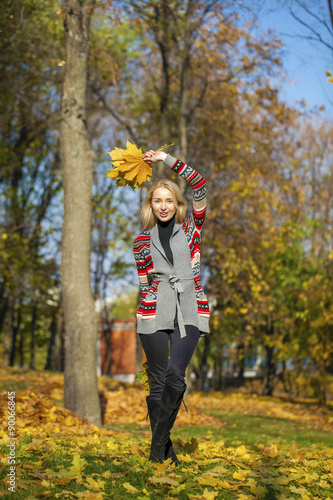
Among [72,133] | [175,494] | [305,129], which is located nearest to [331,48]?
[72,133]

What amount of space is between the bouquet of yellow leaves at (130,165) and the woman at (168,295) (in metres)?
0.08

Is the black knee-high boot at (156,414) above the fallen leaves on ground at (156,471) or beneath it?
above

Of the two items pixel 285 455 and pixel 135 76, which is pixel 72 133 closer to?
pixel 285 455

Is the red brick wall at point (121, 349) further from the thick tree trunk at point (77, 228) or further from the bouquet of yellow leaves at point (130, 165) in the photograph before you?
the bouquet of yellow leaves at point (130, 165)

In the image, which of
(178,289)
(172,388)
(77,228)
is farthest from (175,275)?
(77,228)

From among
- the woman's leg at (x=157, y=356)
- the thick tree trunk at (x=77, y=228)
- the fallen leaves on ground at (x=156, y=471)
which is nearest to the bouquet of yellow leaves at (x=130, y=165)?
the woman's leg at (x=157, y=356)

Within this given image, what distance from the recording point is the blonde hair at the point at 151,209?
441 centimetres

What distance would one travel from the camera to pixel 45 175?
2409 cm

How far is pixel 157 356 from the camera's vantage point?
4.18 m

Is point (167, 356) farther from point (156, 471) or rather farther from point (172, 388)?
point (156, 471)

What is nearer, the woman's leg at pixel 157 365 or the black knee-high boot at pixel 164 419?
the black knee-high boot at pixel 164 419

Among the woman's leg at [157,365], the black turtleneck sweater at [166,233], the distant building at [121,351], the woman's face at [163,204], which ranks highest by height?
the woman's face at [163,204]

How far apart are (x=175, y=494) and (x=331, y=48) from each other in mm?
8815

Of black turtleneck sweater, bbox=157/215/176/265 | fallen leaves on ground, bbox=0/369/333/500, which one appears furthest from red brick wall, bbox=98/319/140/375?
A: black turtleneck sweater, bbox=157/215/176/265
